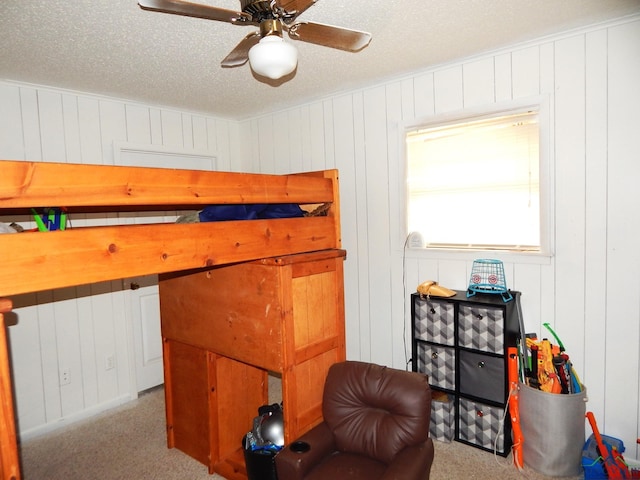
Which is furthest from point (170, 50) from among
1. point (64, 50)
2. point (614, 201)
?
point (614, 201)

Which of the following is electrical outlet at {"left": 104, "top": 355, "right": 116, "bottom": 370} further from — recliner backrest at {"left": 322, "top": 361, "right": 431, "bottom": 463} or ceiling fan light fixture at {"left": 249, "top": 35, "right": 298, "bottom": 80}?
ceiling fan light fixture at {"left": 249, "top": 35, "right": 298, "bottom": 80}

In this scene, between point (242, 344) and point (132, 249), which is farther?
point (242, 344)

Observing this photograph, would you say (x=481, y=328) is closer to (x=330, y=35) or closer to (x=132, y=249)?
(x=330, y=35)

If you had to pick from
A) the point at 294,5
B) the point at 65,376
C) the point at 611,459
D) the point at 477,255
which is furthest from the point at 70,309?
the point at 611,459

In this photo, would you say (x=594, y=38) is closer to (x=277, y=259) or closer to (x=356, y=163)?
(x=356, y=163)

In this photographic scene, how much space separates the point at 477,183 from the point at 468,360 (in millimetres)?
1206

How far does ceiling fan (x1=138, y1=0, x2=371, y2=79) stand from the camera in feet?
4.43

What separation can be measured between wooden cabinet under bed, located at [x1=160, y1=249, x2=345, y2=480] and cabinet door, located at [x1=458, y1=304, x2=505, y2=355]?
2.58ft

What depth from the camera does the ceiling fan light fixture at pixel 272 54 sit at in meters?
1.41

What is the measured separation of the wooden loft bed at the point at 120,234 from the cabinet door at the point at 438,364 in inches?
42.4

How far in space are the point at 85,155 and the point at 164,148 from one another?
2.25 feet

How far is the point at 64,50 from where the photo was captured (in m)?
2.31

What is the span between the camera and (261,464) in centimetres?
218

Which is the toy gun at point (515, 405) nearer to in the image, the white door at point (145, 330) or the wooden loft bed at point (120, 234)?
the wooden loft bed at point (120, 234)
